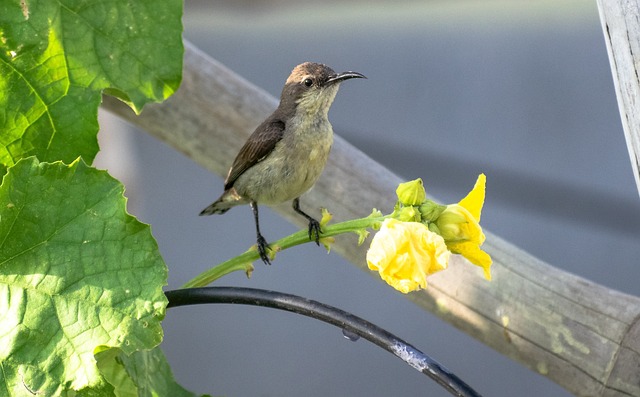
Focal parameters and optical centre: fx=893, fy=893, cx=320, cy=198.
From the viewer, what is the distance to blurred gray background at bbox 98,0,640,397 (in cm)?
332

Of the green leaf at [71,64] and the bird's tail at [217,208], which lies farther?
the bird's tail at [217,208]

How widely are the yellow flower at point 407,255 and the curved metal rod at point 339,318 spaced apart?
0.28 feet

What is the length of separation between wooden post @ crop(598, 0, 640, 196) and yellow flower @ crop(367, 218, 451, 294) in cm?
35

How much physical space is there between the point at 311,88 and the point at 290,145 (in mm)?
152

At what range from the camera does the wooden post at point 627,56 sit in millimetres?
1090

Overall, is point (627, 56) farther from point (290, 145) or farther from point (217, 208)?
point (217, 208)

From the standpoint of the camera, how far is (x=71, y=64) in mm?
1242

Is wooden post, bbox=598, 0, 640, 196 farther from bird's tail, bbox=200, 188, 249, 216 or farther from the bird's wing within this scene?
bird's tail, bbox=200, 188, 249, 216

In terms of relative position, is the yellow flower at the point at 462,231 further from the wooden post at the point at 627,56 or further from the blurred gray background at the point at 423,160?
the blurred gray background at the point at 423,160

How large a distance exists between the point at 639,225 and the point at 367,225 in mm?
2821

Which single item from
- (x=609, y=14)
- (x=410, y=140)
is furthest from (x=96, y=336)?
(x=410, y=140)

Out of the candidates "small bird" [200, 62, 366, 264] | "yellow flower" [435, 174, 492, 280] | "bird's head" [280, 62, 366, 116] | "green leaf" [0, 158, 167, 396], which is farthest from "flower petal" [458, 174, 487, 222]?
"bird's head" [280, 62, 366, 116]

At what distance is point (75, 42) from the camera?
4.08ft

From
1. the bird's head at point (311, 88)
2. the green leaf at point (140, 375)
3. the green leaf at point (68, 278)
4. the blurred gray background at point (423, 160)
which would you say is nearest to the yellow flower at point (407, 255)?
the green leaf at point (68, 278)
